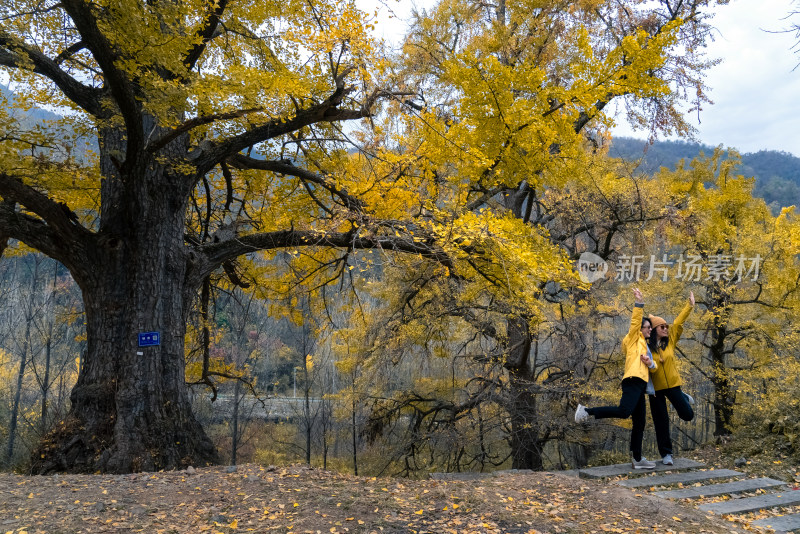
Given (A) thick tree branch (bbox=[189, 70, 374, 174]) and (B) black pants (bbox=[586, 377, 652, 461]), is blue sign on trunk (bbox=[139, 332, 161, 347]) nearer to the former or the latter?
(A) thick tree branch (bbox=[189, 70, 374, 174])

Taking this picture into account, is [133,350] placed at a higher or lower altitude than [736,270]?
lower

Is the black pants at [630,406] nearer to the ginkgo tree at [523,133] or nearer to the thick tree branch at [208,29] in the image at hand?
the ginkgo tree at [523,133]

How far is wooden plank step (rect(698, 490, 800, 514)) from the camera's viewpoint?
3959 mm

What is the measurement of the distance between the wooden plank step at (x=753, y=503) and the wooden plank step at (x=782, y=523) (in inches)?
6.0

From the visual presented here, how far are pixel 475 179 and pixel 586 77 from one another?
1883 millimetres

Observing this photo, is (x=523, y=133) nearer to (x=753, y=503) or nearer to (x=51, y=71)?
(x=753, y=503)

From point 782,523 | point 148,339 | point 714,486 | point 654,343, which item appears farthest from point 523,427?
point 148,339

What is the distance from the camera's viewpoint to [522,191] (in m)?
9.70

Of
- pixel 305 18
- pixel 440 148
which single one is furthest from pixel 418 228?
pixel 305 18

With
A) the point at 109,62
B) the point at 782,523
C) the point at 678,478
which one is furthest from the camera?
the point at 678,478

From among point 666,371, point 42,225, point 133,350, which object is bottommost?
point 666,371

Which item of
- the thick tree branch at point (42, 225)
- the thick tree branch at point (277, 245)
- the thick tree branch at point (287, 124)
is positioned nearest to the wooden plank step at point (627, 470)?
the thick tree branch at point (277, 245)

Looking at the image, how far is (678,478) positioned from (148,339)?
575cm

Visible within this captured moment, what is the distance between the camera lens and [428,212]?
21.9ft
